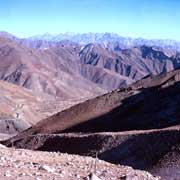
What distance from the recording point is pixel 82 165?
47.5 feet

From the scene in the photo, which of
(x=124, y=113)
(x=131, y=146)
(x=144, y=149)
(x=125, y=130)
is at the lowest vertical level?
(x=124, y=113)

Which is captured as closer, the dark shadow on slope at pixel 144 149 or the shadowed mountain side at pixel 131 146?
the shadowed mountain side at pixel 131 146

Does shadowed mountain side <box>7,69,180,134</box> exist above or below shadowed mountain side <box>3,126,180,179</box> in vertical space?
below

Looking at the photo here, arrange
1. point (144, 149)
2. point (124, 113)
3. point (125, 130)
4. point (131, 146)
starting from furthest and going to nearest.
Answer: point (124, 113) < point (125, 130) < point (131, 146) < point (144, 149)

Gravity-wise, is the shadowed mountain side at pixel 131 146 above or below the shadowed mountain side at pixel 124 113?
above

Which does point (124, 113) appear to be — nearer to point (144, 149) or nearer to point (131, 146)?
point (131, 146)

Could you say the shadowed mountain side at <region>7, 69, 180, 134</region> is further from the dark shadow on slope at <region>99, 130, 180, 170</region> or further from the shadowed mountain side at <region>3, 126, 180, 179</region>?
the dark shadow on slope at <region>99, 130, 180, 170</region>

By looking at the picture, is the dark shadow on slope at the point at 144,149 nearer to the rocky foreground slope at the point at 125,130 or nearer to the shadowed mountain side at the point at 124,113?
the rocky foreground slope at the point at 125,130

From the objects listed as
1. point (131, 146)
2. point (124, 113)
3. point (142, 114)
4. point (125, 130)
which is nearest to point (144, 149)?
point (131, 146)

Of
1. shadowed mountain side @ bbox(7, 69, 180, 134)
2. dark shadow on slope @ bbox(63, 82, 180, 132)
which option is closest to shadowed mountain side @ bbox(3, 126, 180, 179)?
dark shadow on slope @ bbox(63, 82, 180, 132)

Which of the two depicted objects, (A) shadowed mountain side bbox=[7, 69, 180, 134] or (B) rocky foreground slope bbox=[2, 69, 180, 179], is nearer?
(B) rocky foreground slope bbox=[2, 69, 180, 179]

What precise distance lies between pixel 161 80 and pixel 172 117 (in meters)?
25.2

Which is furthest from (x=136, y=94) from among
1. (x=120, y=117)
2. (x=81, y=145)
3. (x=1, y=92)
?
(x=1, y=92)

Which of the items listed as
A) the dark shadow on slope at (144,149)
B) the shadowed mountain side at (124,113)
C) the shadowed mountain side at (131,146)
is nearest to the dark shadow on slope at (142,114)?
the shadowed mountain side at (124,113)
